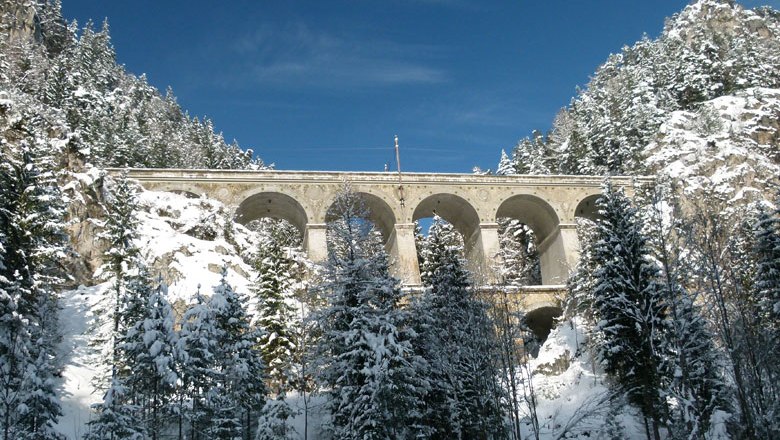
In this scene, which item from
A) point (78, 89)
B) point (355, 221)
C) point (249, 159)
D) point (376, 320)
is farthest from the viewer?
point (249, 159)

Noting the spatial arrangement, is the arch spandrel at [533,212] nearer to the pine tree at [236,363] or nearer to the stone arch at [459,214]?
the stone arch at [459,214]

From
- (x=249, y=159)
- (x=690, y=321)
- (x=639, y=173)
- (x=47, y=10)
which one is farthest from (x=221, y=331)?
(x=47, y=10)

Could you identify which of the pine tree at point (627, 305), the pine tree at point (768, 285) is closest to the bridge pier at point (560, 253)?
the pine tree at point (768, 285)

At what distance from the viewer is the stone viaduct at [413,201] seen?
4072cm

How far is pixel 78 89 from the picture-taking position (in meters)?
58.5

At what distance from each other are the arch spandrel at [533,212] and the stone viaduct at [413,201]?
73 millimetres

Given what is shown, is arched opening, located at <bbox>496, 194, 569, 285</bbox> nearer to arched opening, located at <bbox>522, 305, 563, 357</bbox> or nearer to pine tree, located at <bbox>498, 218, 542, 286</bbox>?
pine tree, located at <bbox>498, 218, 542, 286</bbox>

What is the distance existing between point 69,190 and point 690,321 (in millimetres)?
28970

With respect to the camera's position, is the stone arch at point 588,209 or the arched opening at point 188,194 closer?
the arched opening at point 188,194

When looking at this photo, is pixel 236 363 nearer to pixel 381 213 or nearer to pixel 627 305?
pixel 627 305

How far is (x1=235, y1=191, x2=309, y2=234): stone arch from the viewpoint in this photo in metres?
41.6

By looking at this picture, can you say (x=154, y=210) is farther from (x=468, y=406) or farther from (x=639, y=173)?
(x=639, y=173)

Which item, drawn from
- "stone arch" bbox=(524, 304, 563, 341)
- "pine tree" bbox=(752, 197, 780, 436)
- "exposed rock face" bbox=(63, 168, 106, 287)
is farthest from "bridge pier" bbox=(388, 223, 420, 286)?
"pine tree" bbox=(752, 197, 780, 436)

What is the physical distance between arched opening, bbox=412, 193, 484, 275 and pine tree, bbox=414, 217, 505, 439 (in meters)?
18.5
